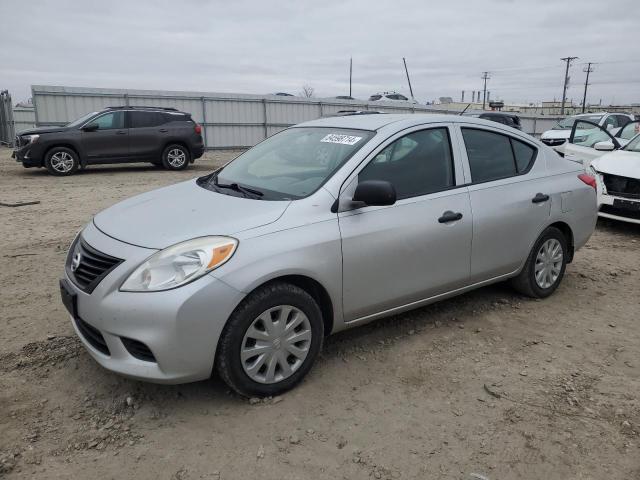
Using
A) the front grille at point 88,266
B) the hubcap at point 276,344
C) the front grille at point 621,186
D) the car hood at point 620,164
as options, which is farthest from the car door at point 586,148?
the front grille at point 88,266

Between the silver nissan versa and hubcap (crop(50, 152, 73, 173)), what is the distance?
989 cm

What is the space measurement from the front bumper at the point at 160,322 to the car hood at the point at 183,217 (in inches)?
7.3

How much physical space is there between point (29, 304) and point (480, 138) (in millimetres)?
4000

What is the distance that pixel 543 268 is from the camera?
477 cm

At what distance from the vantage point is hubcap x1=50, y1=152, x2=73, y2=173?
1255 centimetres

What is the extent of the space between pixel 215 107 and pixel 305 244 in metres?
19.7

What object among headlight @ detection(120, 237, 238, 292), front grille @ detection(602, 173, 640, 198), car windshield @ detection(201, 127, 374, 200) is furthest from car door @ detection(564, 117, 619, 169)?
headlight @ detection(120, 237, 238, 292)

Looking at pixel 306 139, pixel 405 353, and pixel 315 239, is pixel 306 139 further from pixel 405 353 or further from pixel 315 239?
pixel 405 353

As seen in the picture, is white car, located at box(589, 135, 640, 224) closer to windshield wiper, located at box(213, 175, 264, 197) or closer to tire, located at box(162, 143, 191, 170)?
windshield wiper, located at box(213, 175, 264, 197)

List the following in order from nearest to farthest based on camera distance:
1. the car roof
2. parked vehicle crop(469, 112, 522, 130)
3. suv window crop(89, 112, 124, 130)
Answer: the car roof < suv window crop(89, 112, 124, 130) < parked vehicle crop(469, 112, 522, 130)

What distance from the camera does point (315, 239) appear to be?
3.18 m

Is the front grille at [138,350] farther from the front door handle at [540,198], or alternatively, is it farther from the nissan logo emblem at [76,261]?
the front door handle at [540,198]

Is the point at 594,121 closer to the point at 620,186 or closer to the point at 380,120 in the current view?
the point at 620,186

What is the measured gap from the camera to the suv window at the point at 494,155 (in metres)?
4.22
